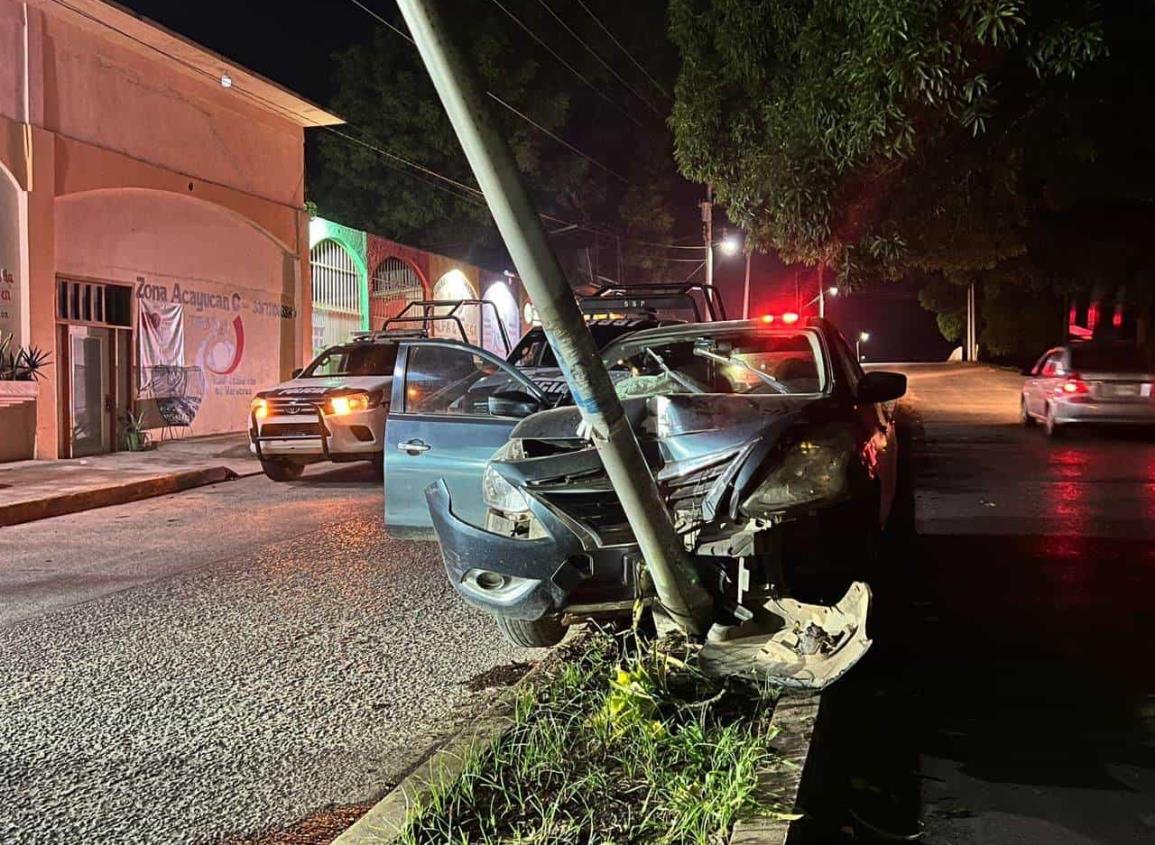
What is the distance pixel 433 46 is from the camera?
2799 mm

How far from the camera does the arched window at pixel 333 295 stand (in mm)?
21000

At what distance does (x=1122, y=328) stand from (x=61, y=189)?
28.3 meters

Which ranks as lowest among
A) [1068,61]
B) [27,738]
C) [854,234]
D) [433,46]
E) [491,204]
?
[27,738]

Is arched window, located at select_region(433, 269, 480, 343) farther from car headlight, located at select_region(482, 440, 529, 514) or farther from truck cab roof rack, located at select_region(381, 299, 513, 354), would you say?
car headlight, located at select_region(482, 440, 529, 514)

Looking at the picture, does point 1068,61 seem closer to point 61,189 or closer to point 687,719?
point 687,719

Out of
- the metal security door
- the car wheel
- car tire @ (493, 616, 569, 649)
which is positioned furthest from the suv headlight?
the car wheel

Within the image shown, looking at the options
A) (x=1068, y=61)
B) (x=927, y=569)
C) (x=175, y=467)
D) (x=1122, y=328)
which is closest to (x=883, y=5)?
(x=1068, y=61)

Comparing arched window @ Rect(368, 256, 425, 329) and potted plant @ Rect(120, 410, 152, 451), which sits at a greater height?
arched window @ Rect(368, 256, 425, 329)

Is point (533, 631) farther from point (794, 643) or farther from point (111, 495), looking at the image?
point (111, 495)

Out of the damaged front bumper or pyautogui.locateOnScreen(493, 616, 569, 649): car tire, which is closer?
the damaged front bumper

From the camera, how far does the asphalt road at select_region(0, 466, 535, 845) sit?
11.9 ft

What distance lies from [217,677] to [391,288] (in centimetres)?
1926

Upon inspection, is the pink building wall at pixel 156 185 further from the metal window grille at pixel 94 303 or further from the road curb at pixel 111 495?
the road curb at pixel 111 495

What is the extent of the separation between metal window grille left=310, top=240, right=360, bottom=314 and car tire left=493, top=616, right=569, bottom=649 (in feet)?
55.6
